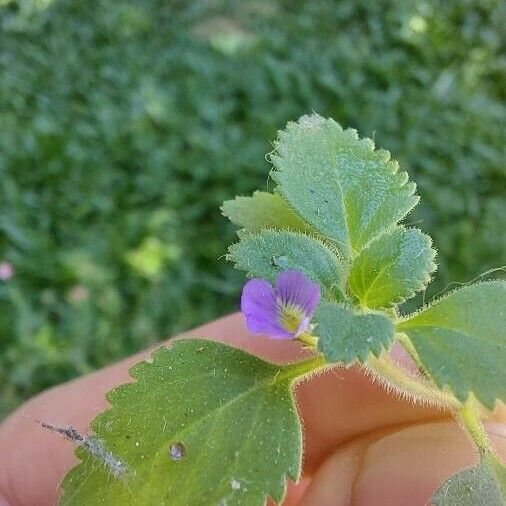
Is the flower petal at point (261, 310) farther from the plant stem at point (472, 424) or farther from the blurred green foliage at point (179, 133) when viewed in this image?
the blurred green foliage at point (179, 133)

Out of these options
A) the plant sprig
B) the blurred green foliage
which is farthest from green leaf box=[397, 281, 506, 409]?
the blurred green foliage

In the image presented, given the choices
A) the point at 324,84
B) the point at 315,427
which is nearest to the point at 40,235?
the point at 324,84

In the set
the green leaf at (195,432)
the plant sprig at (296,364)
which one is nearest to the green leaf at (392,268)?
the plant sprig at (296,364)

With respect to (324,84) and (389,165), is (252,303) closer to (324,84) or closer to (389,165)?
(389,165)

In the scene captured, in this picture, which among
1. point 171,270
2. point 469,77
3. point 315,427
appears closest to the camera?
point 315,427

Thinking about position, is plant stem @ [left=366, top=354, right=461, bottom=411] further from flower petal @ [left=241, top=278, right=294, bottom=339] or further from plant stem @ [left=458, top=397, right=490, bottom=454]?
flower petal @ [left=241, top=278, right=294, bottom=339]

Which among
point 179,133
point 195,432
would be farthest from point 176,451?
point 179,133
